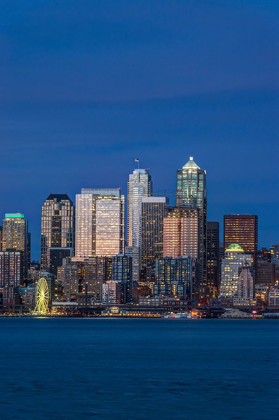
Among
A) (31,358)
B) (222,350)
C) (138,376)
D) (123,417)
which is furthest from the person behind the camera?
(222,350)

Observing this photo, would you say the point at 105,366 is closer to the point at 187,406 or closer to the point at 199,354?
the point at 199,354

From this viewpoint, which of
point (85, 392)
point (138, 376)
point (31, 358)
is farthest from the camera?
point (31, 358)

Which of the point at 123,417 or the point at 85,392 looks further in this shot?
the point at 85,392

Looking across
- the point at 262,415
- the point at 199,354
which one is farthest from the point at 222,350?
the point at 262,415

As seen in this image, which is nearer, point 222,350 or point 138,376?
point 138,376

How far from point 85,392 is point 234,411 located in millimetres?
12441

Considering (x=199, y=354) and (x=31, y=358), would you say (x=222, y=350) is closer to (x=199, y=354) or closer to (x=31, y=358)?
(x=199, y=354)

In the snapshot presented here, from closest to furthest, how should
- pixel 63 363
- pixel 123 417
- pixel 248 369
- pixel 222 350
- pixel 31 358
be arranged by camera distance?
pixel 123 417
pixel 248 369
pixel 63 363
pixel 31 358
pixel 222 350

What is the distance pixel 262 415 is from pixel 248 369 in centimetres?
2891

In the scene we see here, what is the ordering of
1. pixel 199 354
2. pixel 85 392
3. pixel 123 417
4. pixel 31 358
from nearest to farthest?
pixel 123 417, pixel 85 392, pixel 31 358, pixel 199 354

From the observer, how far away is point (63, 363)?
9281 centimetres

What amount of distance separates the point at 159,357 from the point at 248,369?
62.9 ft

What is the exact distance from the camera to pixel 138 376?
258 feet

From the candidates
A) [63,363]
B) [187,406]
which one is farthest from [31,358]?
[187,406]
